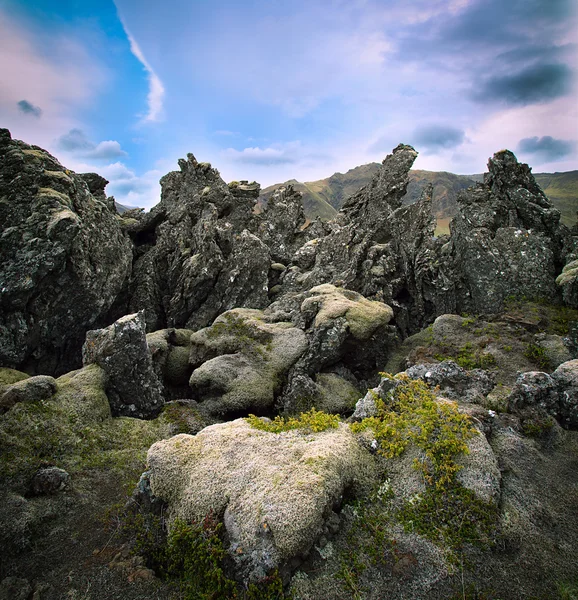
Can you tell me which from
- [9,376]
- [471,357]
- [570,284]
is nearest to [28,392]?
[9,376]

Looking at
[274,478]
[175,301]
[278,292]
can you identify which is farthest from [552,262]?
[175,301]

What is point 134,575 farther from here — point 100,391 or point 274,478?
point 100,391

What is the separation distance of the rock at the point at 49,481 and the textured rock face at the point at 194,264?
2118 centimetres

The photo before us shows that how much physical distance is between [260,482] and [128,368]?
12.2m

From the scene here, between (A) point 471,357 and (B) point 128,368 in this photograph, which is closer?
(B) point 128,368

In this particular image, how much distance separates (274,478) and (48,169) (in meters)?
30.0

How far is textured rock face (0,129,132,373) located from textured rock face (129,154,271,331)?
6103 mm

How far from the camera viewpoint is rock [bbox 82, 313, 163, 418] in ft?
60.1

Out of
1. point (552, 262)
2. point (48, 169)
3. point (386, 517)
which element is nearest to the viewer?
point (386, 517)

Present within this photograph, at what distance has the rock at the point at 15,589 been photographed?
26.8 feet

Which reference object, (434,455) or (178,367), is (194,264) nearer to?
(178,367)

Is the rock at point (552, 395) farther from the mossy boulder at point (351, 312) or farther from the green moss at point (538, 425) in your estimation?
the mossy boulder at point (351, 312)

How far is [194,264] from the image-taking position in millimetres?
34781

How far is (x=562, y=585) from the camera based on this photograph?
24.0ft
